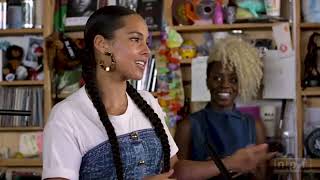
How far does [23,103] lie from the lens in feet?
11.6

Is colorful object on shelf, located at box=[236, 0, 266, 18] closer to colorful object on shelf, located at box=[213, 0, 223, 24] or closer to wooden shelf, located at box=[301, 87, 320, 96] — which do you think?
colorful object on shelf, located at box=[213, 0, 223, 24]

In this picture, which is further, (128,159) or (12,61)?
(12,61)

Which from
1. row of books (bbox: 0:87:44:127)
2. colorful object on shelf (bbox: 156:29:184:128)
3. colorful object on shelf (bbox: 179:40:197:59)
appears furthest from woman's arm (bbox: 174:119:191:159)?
row of books (bbox: 0:87:44:127)

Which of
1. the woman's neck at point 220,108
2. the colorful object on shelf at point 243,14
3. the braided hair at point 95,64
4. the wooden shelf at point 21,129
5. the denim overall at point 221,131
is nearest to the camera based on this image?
the braided hair at point 95,64

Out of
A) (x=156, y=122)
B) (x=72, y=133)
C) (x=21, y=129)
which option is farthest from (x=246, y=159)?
(x=21, y=129)

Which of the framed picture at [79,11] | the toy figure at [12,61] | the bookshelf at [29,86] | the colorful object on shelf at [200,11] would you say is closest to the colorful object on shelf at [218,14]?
the colorful object on shelf at [200,11]

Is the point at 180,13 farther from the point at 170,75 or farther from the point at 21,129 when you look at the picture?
the point at 21,129

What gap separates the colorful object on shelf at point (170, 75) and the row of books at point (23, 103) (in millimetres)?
784

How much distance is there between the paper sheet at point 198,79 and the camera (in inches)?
129

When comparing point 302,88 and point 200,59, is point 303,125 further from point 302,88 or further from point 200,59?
point 200,59

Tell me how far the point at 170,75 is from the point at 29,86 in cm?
93

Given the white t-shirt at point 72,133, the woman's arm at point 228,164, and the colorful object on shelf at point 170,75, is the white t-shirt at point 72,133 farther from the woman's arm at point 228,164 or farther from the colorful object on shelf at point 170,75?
the colorful object on shelf at point 170,75

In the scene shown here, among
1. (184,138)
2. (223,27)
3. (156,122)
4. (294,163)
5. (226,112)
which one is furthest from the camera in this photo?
(223,27)

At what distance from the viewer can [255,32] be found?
3.40 meters
